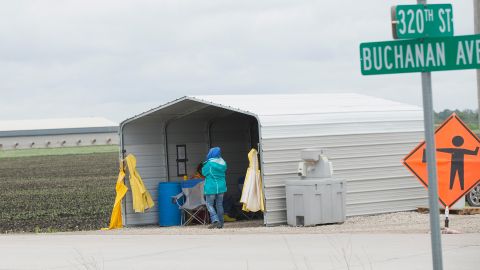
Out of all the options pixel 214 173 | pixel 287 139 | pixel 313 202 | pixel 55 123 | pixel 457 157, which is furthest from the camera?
pixel 55 123

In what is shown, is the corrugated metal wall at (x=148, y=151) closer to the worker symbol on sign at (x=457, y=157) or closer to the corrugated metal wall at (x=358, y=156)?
the corrugated metal wall at (x=358, y=156)

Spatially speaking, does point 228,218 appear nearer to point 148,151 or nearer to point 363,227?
point 148,151

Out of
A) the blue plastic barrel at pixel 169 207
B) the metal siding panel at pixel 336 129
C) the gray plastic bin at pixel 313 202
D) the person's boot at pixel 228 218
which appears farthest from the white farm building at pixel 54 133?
the gray plastic bin at pixel 313 202

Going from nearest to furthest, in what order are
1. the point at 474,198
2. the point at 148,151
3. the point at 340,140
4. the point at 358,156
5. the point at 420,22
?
1. the point at 420,22
2. the point at 340,140
3. the point at 358,156
4. the point at 474,198
5. the point at 148,151

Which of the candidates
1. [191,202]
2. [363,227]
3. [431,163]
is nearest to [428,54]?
[431,163]

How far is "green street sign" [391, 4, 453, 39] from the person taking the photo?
6.41 meters

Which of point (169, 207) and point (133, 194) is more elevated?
point (133, 194)

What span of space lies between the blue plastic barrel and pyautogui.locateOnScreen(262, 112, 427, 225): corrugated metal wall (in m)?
3.36

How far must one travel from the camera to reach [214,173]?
19.4m

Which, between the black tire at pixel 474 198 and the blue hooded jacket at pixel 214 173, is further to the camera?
the black tire at pixel 474 198
